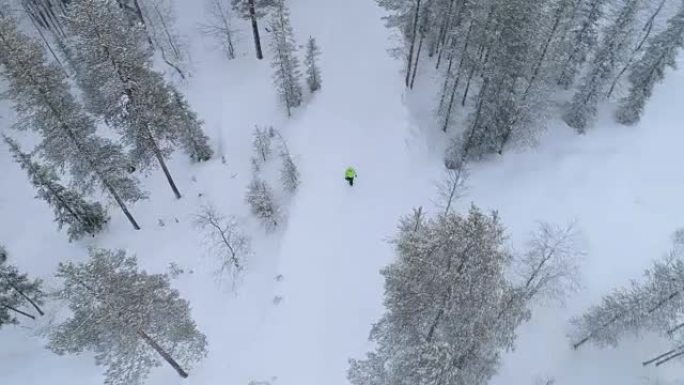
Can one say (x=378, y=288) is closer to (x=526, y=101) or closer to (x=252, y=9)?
(x=526, y=101)

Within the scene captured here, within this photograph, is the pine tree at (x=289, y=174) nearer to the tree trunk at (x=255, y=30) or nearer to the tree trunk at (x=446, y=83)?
the tree trunk at (x=446, y=83)

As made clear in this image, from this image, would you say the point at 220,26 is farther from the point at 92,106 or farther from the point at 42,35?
the point at 92,106

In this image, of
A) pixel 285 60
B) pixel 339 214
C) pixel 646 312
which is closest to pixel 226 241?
pixel 339 214

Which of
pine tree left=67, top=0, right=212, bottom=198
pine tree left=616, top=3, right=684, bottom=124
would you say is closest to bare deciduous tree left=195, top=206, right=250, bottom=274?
pine tree left=67, top=0, right=212, bottom=198

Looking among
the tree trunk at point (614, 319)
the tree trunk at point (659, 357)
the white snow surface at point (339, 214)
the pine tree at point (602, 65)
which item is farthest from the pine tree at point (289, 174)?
the tree trunk at point (659, 357)

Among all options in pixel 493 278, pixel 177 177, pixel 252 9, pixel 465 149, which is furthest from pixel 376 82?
pixel 493 278

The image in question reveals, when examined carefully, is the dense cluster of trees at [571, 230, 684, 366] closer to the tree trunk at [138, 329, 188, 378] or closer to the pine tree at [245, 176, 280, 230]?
the pine tree at [245, 176, 280, 230]
